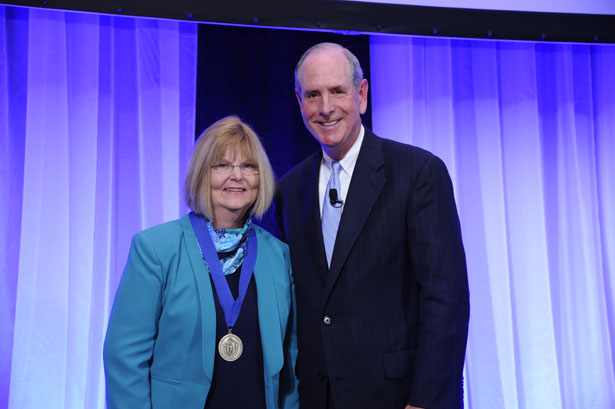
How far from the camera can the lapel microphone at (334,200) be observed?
1.81 metres

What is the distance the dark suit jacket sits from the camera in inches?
65.1

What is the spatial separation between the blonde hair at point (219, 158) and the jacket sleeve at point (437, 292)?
0.53 m

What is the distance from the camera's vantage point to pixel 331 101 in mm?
1849

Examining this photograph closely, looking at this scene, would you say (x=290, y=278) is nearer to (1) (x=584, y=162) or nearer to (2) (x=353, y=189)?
(2) (x=353, y=189)

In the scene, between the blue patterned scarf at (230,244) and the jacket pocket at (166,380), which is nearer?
the jacket pocket at (166,380)

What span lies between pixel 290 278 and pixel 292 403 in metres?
0.44

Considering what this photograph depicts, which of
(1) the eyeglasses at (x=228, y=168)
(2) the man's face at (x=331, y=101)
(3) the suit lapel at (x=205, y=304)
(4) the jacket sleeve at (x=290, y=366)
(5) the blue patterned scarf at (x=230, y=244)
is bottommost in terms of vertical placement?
(4) the jacket sleeve at (x=290, y=366)

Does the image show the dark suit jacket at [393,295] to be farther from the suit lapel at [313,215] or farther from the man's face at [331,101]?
the man's face at [331,101]

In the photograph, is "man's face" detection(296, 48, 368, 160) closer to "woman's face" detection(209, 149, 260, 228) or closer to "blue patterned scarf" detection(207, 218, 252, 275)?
"woman's face" detection(209, 149, 260, 228)

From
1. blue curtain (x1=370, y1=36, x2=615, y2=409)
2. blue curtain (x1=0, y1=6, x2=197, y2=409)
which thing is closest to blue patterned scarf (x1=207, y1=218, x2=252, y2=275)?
blue curtain (x1=0, y1=6, x2=197, y2=409)

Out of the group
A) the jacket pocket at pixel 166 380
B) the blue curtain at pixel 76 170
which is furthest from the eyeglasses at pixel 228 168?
the blue curtain at pixel 76 170

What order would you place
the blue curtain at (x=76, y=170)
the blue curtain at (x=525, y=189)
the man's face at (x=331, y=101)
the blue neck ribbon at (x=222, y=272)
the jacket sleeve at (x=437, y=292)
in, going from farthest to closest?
the blue curtain at (x=525, y=189), the blue curtain at (x=76, y=170), the man's face at (x=331, y=101), the blue neck ribbon at (x=222, y=272), the jacket sleeve at (x=437, y=292)

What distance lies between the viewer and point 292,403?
1906mm

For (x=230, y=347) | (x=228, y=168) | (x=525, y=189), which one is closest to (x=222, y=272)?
(x=230, y=347)
